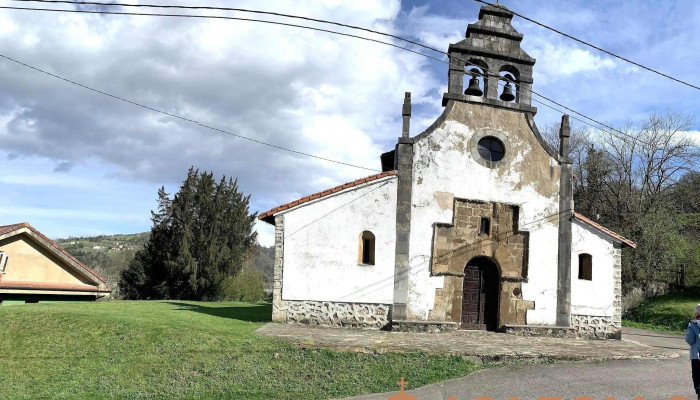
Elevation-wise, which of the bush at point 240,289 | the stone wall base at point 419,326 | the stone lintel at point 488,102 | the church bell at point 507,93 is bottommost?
the bush at point 240,289

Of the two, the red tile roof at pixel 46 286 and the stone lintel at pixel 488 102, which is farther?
the red tile roof at pixel 46 286

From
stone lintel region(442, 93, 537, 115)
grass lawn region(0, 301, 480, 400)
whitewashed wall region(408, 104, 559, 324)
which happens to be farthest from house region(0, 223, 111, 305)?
stone lintel region(442, 93, 537, 115)

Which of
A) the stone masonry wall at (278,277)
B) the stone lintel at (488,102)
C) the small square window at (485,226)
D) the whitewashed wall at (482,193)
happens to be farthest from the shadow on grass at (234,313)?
the stone lintel at (488,102)

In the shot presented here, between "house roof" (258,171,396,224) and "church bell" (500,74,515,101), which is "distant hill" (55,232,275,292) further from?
"church bell" (500,74,515,101)

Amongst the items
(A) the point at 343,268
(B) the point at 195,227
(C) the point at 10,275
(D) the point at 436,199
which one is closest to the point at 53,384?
(A) the point at 343,268

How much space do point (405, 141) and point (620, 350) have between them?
776 centimetres

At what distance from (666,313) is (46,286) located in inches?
975

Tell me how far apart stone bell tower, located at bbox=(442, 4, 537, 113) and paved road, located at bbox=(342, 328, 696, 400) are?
828cm

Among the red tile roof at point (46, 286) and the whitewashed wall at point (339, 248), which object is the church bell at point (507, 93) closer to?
the whitewashed wall at point (339, 248)

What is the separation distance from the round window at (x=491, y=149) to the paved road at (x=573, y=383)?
6809 millimetres

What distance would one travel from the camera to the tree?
3117 cm

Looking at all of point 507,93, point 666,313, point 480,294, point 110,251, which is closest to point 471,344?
point 480,294

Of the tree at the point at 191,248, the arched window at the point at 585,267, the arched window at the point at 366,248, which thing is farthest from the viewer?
the tree at the point at 191,248

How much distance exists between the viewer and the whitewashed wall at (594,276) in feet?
48.5
